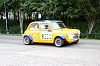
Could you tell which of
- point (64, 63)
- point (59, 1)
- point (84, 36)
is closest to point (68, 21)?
point (59, 1)

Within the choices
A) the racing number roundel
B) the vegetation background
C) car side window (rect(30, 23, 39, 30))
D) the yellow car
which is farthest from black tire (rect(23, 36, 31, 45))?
the vegetation background

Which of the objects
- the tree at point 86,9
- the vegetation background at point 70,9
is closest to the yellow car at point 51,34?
the vegetation background at point 70,9

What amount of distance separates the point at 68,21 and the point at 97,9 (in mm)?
7249

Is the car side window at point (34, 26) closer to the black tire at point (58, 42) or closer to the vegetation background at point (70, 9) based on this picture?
the black tire at point (58, 42)

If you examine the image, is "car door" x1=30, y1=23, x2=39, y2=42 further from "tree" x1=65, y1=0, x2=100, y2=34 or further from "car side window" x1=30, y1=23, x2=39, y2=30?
"tree" x1=65, y1=0, x2=100, y2=34

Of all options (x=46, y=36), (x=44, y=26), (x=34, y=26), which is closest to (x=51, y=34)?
(x=46, y=36)

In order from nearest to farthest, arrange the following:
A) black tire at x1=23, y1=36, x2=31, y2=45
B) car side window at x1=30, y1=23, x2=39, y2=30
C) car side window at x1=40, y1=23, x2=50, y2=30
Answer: car side window at x1=40, y1=23, x2=50, y2=30 → car side window at x1=30, y1=23, x2=39, y2=30 → black tire at x1=23, y1=36, x2=31, y2=45

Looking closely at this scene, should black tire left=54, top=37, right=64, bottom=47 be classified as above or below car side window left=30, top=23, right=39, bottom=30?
below

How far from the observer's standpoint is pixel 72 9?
842 inches

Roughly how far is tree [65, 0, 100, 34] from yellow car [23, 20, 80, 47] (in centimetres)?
697

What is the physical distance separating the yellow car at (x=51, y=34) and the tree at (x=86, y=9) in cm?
697

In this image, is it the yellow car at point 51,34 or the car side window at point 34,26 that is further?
the car side window at point 34,26

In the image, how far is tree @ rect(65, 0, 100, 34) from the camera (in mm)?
20453

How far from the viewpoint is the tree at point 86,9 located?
67.1 ft
